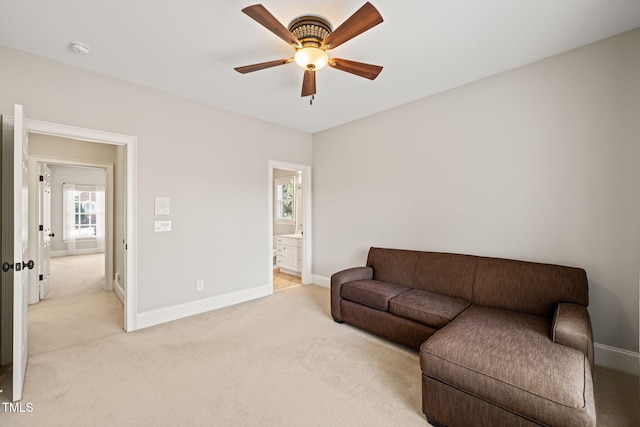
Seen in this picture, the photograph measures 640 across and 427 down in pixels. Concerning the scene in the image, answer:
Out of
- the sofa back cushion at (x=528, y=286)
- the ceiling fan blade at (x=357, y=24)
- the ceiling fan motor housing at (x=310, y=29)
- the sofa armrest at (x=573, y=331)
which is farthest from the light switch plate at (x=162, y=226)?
the sofa armrest at (x=573, y=331)

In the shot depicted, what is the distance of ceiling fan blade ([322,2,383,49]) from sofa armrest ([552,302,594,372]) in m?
2.30

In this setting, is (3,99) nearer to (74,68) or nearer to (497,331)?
(74,68)

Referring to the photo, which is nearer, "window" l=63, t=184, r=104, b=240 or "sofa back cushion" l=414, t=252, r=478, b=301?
"sofa back cushion" l=414, t=252, r=478, b=301

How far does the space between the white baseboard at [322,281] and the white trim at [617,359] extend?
129 inches

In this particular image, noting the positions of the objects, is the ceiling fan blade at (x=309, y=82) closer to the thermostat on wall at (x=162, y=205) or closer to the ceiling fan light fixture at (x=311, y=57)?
the ceiling fan light fixture at (x=311, y=57)

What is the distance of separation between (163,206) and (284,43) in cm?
228

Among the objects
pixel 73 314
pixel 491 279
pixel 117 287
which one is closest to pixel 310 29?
pixel 491 279

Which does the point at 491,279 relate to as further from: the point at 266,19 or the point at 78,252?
the point at 78,252

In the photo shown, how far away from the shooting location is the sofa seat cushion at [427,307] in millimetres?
2354

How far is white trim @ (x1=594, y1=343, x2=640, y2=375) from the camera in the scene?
217cm

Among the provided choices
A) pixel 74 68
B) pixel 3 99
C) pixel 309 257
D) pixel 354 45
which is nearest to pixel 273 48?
pixel 354 45

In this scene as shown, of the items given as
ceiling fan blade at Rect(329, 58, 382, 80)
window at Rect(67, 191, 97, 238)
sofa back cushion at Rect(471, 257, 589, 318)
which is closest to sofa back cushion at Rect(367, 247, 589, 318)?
sofa back cushion at Rect(471, 257, 589, 318)

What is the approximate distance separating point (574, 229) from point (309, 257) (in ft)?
11.7

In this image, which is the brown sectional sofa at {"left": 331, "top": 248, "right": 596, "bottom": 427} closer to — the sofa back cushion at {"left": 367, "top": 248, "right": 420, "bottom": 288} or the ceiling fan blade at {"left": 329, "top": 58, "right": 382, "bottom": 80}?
the sofa back cushion at {"left": 367, "top": 248, "right": 420, "bottom": 288}
